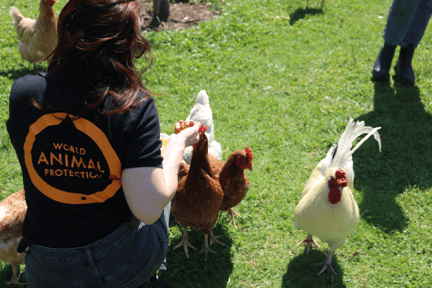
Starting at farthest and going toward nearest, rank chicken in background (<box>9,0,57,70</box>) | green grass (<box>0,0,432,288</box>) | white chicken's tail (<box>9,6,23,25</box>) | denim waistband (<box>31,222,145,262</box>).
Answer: white chicken's tail (<box>9,6,23,25</box>), chicken in background (<box>9,0,57,70</box>), green grass (<box>0,0,432,288</box>), denim waistband (<box>31,222,145,262</box>)

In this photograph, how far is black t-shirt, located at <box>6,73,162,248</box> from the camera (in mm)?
1656

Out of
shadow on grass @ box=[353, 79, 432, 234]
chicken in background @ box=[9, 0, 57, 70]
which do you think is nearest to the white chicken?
shadow on grass @ box=[353, 79, 432, 234]

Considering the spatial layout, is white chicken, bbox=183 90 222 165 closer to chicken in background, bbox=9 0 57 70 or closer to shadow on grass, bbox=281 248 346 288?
shadow on grass, bbox=281 248 346 288

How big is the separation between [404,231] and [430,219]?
432 mm

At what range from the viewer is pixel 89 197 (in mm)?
1834

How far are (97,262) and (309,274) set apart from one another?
2.23 m

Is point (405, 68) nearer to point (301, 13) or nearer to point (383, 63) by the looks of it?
point (383, 63)

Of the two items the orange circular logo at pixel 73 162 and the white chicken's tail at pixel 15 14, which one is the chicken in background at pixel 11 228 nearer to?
the orange circular logo at pixel 73 162

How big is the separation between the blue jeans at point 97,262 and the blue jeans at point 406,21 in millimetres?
5266

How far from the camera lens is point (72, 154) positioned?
1.72 meters

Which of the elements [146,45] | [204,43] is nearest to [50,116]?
[146,45]

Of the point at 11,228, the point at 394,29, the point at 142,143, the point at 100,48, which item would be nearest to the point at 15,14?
the point at 11,228

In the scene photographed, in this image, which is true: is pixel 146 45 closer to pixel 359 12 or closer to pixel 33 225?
pixel 33 225

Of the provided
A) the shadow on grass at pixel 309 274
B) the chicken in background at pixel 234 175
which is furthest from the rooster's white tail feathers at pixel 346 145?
the shadow on grass at pixel 309 274
